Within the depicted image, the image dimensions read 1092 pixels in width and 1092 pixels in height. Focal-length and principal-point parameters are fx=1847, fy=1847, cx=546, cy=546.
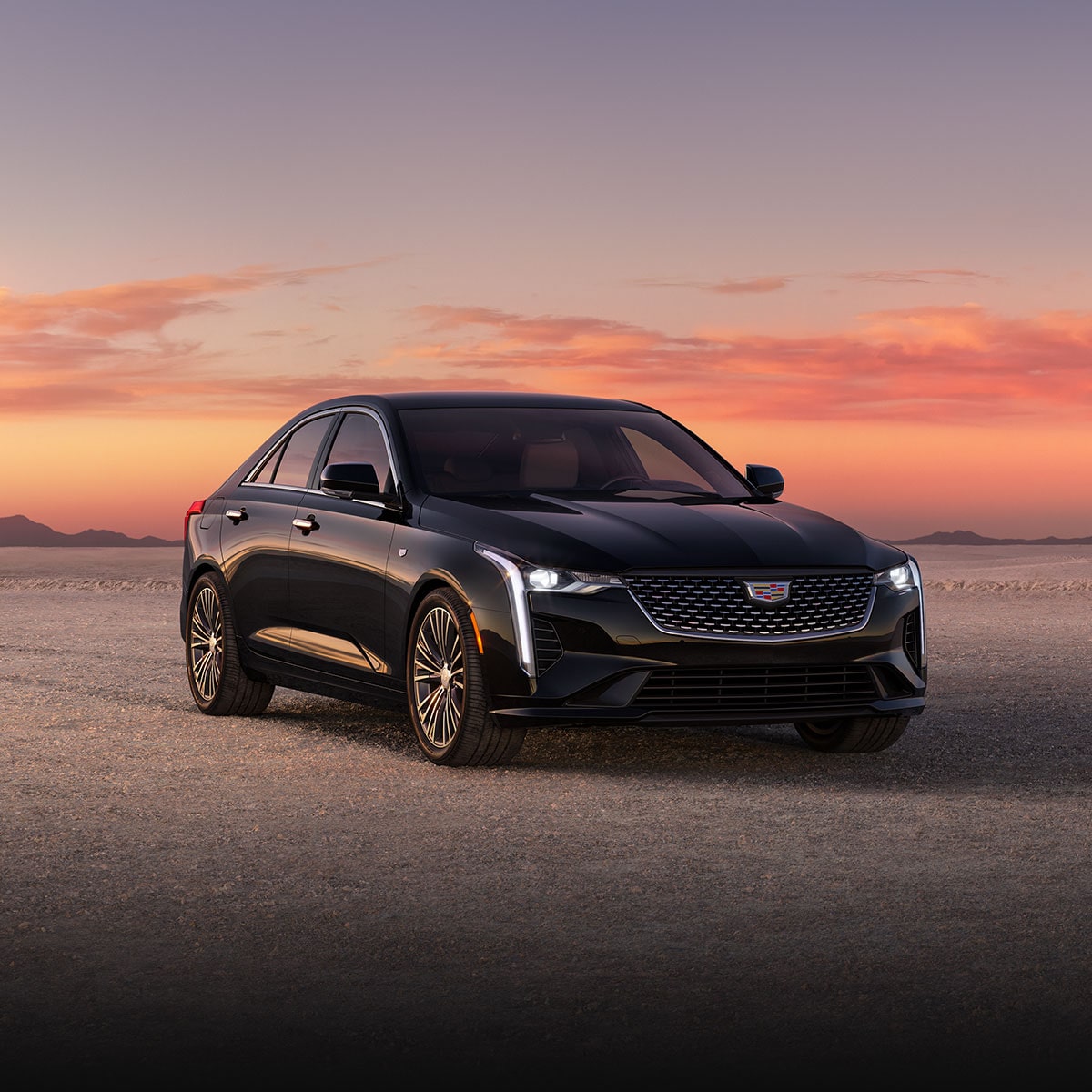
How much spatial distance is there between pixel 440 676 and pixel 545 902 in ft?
10.3

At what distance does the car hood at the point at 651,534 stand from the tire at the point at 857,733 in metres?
0.88

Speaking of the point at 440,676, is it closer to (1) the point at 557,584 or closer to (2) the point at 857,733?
(1) the point at 557,584

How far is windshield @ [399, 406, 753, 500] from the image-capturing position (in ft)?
32.8

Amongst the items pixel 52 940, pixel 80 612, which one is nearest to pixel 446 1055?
pixel 52 940

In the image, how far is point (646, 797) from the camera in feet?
27.3

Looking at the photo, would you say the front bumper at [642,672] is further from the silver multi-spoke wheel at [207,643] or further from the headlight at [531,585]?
the silver multi-spoke wheel at [207,643]

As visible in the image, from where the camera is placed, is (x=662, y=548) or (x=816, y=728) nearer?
(x=662, y=548)

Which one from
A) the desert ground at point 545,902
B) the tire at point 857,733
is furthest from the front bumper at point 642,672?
the tire at point 857,733

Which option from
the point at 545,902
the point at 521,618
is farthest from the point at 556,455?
the point at 545,902

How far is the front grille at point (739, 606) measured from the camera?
28.6 feet

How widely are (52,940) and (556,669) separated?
11.2 ft

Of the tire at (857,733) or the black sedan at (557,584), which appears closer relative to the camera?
the black sedan at (557,584)

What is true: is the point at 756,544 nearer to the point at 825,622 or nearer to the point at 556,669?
the point at 825,622

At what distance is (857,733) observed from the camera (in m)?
9.77
